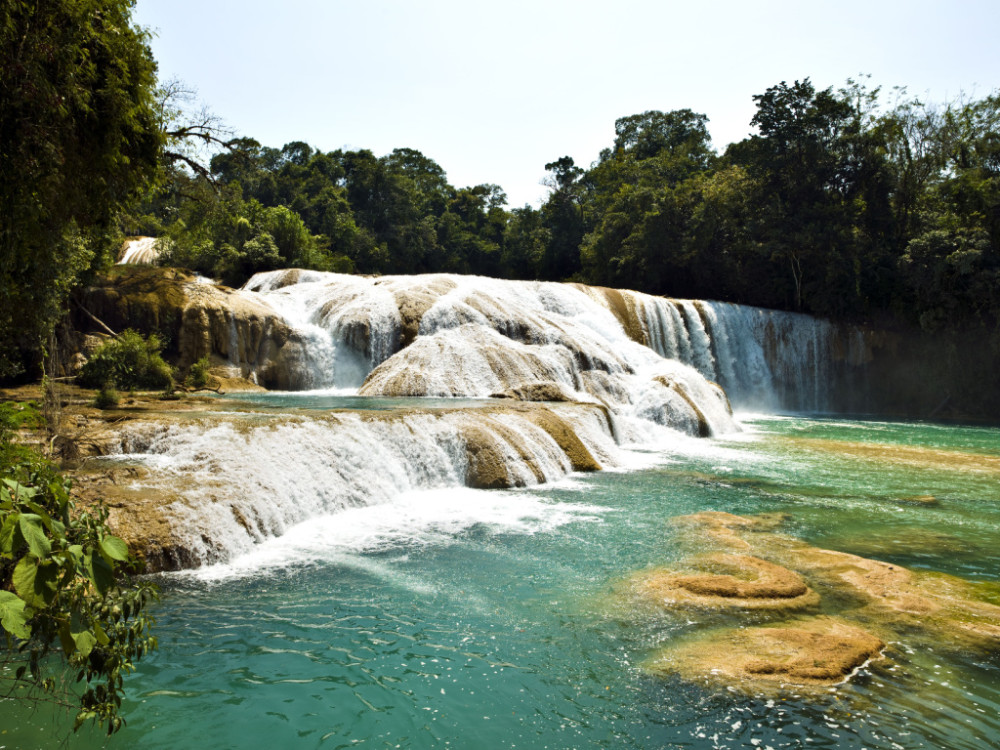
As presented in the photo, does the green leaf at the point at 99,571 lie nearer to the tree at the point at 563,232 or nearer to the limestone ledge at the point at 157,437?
the limestone ledge at the point at 157,437

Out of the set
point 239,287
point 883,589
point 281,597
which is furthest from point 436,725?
point 239,287

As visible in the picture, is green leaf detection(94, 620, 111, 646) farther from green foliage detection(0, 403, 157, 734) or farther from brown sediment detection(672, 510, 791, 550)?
brown sediment detection(672, 510, 791, 550)

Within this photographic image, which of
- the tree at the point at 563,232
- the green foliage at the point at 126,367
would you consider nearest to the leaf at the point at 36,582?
the green foliage at the point at 126,367

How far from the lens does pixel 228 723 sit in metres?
3.87

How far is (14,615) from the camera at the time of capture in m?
1.82

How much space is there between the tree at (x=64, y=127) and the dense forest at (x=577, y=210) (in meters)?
0.02

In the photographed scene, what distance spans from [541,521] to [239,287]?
21076 millimetres

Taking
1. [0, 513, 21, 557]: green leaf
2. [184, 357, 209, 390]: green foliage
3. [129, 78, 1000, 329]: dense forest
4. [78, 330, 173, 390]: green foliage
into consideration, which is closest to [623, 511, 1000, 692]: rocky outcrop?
[0, 513, 21, 557]: green leaf

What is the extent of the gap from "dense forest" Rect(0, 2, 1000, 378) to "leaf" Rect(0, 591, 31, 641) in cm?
401

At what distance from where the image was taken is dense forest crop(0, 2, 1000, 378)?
18.0 ft

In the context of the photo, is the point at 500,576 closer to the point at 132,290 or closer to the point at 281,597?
the point at 281,597

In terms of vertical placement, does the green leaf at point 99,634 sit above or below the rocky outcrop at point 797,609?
above

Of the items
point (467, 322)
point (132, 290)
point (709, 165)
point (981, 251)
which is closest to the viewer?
point (132, 290)

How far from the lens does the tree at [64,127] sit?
456cm
